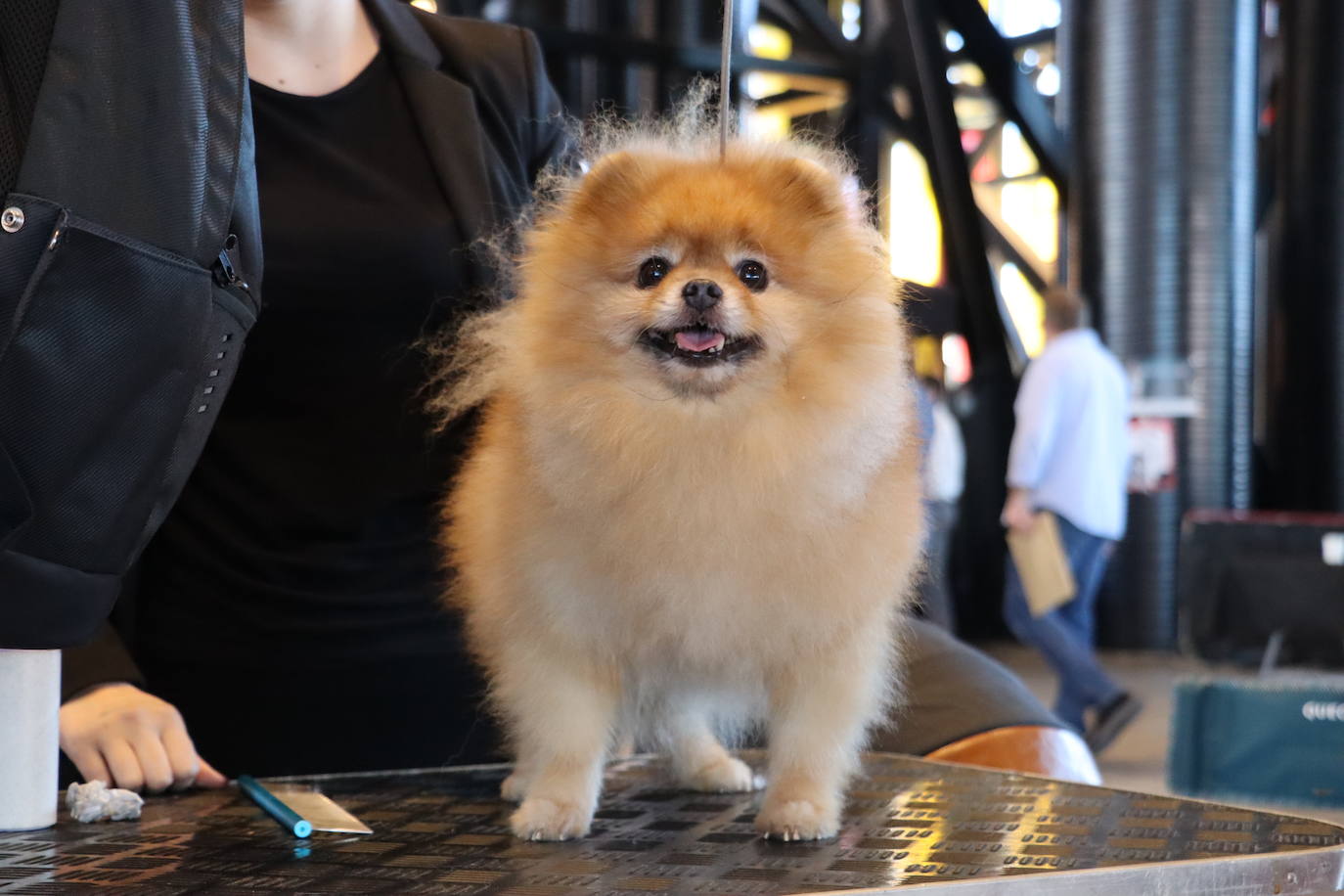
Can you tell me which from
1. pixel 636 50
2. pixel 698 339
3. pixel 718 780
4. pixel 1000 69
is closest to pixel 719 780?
pixel 718 780

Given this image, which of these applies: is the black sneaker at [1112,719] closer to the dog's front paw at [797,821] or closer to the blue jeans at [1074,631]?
the blue jeans at [1074,631]

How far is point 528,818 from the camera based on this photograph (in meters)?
1.17

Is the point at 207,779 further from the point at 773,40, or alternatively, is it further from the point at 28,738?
the point at 773,40

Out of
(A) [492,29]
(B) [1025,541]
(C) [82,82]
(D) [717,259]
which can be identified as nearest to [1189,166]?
(B) [1025,541]

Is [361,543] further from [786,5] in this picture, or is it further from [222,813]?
[786,5]

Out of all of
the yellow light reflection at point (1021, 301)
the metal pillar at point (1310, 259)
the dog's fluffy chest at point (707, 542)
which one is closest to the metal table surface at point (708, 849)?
the dog's fluffy chest at point (707, 542)

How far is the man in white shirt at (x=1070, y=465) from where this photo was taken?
16.6 feet

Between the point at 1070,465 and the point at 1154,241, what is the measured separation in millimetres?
2076

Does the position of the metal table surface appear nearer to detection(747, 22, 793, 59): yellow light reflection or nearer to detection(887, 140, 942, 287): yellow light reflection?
detection(887, 140, 942, 287): yellow light reflection

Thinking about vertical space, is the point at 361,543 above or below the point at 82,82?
below

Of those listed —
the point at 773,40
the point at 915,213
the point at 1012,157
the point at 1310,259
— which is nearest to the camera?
the point at 1310,259

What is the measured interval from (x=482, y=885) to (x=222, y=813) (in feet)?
1.15

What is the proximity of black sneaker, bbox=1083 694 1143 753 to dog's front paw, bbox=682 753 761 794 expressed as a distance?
3.55 meters

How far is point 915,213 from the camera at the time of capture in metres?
8.73
